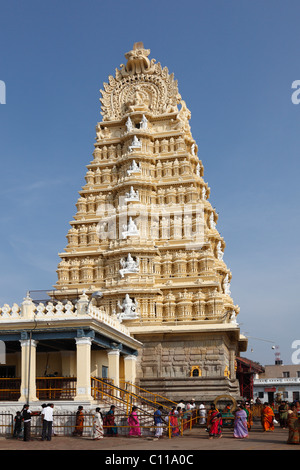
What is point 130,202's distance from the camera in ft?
153

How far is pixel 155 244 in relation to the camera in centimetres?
4522

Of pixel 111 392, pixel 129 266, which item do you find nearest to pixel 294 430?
pixel 111 392

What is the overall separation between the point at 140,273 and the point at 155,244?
2.96 m

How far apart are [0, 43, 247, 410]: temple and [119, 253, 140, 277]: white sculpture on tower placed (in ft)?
0.31

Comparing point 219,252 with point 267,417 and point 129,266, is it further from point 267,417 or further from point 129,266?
point 267,417

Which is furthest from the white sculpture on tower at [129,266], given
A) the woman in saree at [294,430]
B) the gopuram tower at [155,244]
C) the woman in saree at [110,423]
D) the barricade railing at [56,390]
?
the woman in saree at [294,430]

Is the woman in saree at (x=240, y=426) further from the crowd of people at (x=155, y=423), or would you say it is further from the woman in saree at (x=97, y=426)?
the woman in saree at (x=97, y=426)
